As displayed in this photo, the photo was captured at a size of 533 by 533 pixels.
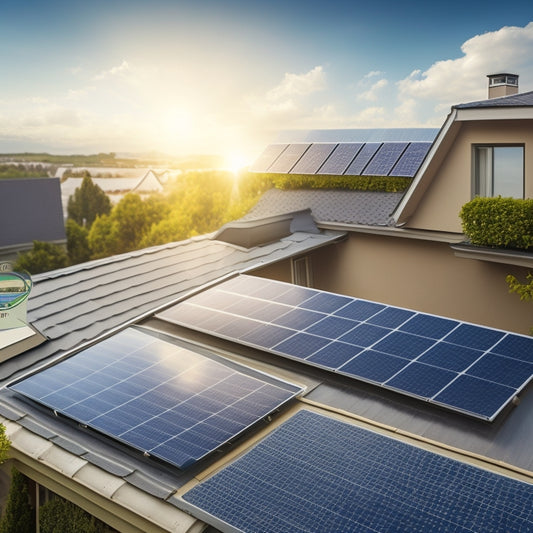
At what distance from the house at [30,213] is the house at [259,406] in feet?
165

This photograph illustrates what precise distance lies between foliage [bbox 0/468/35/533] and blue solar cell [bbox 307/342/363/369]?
18.0ft

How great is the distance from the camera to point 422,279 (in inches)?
797

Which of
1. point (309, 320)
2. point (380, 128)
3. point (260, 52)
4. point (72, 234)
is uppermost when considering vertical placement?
point (260, 52)

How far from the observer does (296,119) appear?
85500 mm

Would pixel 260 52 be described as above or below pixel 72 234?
above

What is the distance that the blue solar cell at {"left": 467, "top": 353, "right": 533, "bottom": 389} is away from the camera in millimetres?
9812

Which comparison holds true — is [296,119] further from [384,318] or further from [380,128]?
[384,318]

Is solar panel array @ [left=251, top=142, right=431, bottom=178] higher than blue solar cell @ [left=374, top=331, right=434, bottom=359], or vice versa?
solar panel array @ [left=251, top=142, right=431, bottom=178]

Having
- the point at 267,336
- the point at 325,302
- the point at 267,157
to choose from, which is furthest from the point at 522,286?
the point at 267,157

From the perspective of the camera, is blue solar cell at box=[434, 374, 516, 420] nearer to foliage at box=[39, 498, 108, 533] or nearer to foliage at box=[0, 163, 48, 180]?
foliage at box=[39, 498, 108, 533]

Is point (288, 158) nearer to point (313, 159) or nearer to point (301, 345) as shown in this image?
point (313, 159)

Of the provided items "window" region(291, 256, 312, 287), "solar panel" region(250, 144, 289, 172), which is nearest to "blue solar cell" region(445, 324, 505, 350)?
"window" region(291, 256, 312, 287)

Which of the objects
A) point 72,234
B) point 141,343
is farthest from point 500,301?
point 72,234

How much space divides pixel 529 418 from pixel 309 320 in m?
4.75
